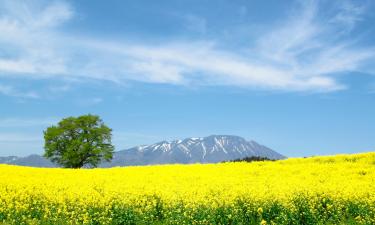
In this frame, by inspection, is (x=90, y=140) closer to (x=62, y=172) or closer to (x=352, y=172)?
(x=62, y=172)

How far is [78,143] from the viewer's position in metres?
80.5

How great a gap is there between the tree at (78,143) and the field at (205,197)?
126ft

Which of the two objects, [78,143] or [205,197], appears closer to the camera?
[205,197]

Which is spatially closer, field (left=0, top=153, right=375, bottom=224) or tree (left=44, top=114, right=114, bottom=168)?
field (left=0, top=153, right=375, bottom=224)

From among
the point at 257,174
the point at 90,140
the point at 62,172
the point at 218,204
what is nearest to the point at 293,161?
the point at 257,174

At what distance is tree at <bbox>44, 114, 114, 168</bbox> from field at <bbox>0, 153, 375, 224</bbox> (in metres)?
38.5

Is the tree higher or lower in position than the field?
higher

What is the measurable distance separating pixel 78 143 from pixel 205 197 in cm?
5703

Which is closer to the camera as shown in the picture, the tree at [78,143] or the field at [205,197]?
the field at [205,197]

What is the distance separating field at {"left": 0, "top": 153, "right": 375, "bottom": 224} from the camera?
21250 mm

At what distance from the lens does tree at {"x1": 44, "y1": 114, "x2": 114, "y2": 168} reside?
80188 millimetres

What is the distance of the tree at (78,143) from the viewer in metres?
80.2

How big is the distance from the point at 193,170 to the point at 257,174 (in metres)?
6.03

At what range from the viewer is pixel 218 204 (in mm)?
23328
